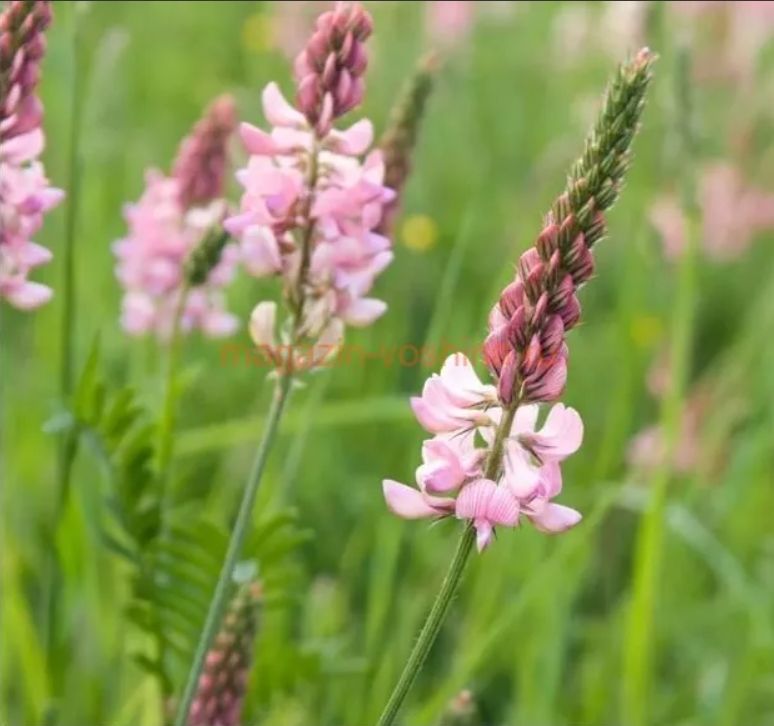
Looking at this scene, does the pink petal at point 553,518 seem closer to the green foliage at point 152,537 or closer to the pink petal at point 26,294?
the pink petal at point 26,294

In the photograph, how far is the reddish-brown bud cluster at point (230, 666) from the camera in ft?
4.59

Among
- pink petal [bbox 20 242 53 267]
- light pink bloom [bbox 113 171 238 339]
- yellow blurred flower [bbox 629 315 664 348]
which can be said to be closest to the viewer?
pink petal [bbox 20 242 53 267]

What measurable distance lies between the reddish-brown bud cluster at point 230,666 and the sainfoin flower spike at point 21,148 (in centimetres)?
36

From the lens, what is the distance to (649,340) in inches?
134

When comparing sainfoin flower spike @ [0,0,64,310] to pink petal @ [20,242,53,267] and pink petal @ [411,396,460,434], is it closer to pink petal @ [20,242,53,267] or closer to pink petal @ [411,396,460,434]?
pink petal @ [20,242,53,267]

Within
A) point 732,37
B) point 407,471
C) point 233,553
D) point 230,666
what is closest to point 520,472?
point 233,553

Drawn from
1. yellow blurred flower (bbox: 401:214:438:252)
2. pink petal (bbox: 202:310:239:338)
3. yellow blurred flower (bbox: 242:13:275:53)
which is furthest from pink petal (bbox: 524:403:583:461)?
yellow blurred flower (bbox: 242:13:275:53)

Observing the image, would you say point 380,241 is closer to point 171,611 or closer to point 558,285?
point 558,285

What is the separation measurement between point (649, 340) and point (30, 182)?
2364 mm

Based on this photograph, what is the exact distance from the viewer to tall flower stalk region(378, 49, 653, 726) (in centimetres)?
91

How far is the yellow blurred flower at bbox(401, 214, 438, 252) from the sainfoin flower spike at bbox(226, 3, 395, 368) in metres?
2.21

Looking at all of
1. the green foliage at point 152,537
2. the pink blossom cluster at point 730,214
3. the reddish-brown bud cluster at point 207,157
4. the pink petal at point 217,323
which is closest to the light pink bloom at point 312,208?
the green foliage at point 152,537

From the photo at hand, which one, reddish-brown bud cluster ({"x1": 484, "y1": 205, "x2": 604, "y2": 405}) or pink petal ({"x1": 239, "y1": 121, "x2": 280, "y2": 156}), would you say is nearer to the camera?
reddish-brown bud cluster ({"x1": 484, "y1": 205, "x2": 604, "y2": 405})

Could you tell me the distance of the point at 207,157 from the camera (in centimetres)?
184
